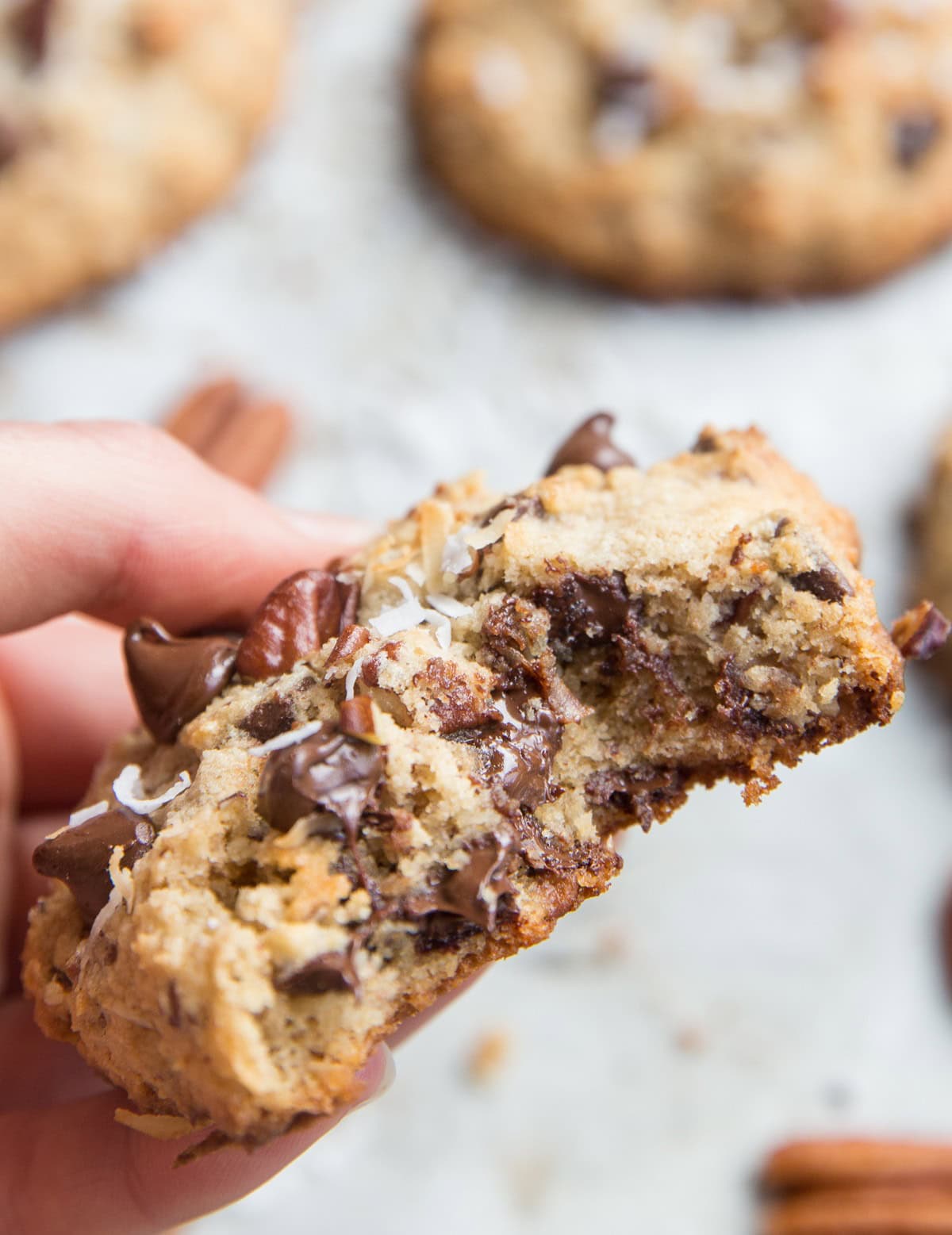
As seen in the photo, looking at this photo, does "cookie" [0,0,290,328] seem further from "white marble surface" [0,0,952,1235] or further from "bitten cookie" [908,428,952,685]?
"bitten cookie" [908,428,952,685]

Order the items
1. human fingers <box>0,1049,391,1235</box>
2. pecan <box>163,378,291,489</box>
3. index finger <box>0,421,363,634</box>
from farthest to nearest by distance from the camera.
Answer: pecan <box>163,378,291,489</box>
index finger <box>0,421,363,634</box>
human fingers <box>0,1049,391,1235</box>

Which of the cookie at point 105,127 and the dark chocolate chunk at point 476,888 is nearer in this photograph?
the dark chocolate chunk at point 476,888

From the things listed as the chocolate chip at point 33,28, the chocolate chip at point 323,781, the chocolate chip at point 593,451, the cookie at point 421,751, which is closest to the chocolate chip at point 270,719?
the cookie at point 421,751

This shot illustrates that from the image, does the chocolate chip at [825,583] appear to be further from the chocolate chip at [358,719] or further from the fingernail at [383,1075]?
the fingernail at [383,1075]

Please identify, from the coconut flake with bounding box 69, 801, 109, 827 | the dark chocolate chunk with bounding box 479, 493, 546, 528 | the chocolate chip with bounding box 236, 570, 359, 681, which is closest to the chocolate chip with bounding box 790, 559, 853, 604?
the dark chocolate chunk with bounding box 479, 493, 546, 528

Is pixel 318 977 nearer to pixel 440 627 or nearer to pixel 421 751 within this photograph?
pixel 421 751

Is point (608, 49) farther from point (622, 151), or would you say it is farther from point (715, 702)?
point (715, 702)
